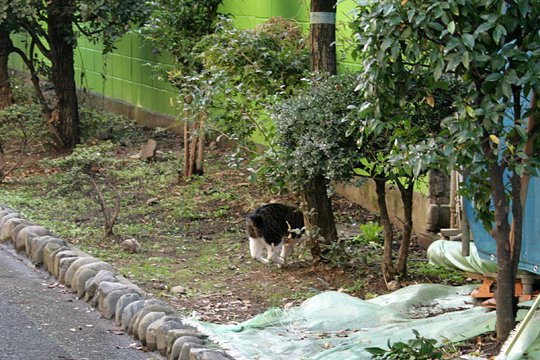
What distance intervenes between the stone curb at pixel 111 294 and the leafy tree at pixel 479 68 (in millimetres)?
1834

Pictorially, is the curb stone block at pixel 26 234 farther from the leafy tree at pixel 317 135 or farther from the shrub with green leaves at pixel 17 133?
the shrub with green leaves at pixel 17 133

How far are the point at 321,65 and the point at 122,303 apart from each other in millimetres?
2731

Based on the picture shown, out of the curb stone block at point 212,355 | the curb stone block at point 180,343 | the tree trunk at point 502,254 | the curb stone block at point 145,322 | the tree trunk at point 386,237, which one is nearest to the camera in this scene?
the tree trunk at point 502,254

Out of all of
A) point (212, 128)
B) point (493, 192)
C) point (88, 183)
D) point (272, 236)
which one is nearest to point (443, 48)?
point (493, 192)

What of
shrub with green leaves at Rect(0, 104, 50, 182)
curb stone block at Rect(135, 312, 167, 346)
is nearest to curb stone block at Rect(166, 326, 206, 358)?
curb stone block at Rect(135, 312, 167, 346)

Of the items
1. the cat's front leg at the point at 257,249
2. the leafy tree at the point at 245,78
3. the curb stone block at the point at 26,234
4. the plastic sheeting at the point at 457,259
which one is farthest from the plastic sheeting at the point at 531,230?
the curb stone block at the point at 26,234

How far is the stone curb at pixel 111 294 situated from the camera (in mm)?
6465

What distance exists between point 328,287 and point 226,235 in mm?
2267

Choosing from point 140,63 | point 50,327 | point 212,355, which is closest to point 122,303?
point 50,327

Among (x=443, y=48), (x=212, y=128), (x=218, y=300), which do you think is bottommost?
(x=218, y=300)

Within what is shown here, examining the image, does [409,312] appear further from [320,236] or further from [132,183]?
[132,183]

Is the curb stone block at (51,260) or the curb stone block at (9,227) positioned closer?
the curb stone block at (51,260)

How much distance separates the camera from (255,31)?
982cm

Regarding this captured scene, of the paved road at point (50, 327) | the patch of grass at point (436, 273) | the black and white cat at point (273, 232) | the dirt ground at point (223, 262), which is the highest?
the black and white cat at point (273, 232)
